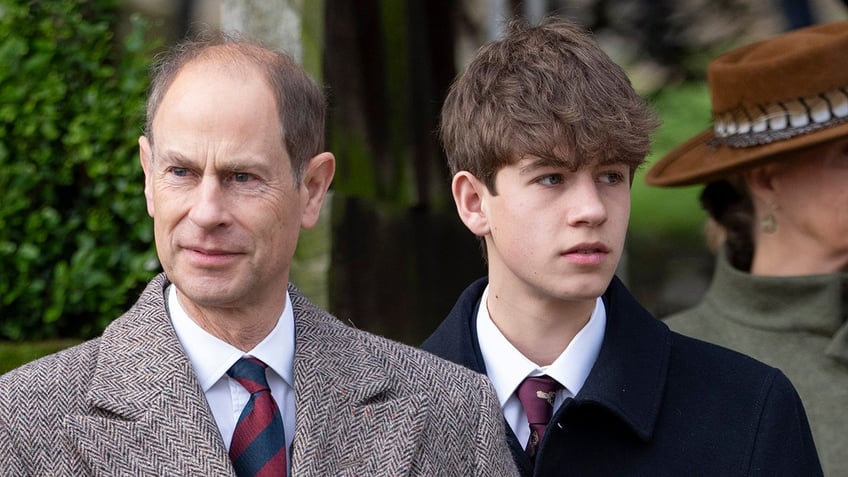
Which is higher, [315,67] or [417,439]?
[315,67]

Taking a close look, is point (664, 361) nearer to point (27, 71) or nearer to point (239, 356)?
point (239, 356)

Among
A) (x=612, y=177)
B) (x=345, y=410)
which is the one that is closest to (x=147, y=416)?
(x=345, y=410)

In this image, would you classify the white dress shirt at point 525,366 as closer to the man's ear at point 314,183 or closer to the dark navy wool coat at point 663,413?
the dark navy wool coat at point 663,413

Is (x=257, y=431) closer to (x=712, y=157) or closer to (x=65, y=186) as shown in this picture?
(x=712, y=157)

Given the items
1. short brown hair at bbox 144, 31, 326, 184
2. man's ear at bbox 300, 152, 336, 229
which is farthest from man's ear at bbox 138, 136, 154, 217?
man's ear at bbox 300, 152, 336, 229

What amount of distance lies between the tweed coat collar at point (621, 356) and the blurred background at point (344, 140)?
61 cm

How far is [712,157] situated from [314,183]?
1.63 metres

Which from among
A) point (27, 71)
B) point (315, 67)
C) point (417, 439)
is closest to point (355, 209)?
point (315, 67)

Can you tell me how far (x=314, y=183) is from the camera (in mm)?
2764

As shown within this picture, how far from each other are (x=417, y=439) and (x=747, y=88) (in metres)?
1.68

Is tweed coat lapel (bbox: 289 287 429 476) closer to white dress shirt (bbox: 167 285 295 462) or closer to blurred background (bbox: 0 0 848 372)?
white dress shirt (bbox: 167 285 295 462)

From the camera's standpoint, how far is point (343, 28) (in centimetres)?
527

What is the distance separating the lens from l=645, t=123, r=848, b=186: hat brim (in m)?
3.75

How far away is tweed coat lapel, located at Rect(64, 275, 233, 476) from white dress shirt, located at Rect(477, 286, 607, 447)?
711 mm
